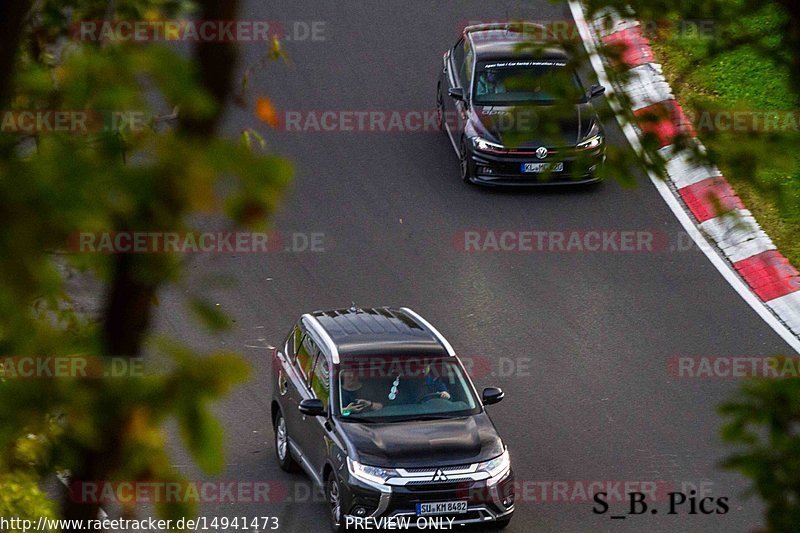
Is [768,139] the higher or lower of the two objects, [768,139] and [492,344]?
the higher

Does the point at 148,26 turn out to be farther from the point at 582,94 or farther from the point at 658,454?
the point at 658,454

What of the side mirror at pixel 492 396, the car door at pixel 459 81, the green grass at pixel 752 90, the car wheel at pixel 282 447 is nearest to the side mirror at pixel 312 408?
the car wheel at pixel 282 447

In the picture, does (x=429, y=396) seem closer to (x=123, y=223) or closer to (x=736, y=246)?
(x=736, y=246)

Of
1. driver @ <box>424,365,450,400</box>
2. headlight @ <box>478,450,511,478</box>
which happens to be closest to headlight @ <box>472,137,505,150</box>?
driver @ <box>424,365,450,400</box>

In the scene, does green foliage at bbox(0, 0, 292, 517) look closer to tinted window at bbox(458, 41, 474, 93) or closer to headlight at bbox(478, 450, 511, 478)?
headlight at bbox(478, 450, 511, 478)

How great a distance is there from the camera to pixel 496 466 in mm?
10953

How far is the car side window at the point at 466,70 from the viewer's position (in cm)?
1888

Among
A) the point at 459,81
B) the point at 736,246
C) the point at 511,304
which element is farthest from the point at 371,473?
the point at 459,81

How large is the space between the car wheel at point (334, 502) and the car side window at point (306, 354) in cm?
131

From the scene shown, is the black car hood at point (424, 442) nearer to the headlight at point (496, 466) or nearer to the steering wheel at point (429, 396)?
the headlight at point (496, 466)

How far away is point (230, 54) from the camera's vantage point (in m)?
2.96

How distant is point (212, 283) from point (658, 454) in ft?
33.2

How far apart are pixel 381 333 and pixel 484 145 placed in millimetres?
6550

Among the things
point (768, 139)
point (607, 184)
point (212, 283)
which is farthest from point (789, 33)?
point (607, 184)
